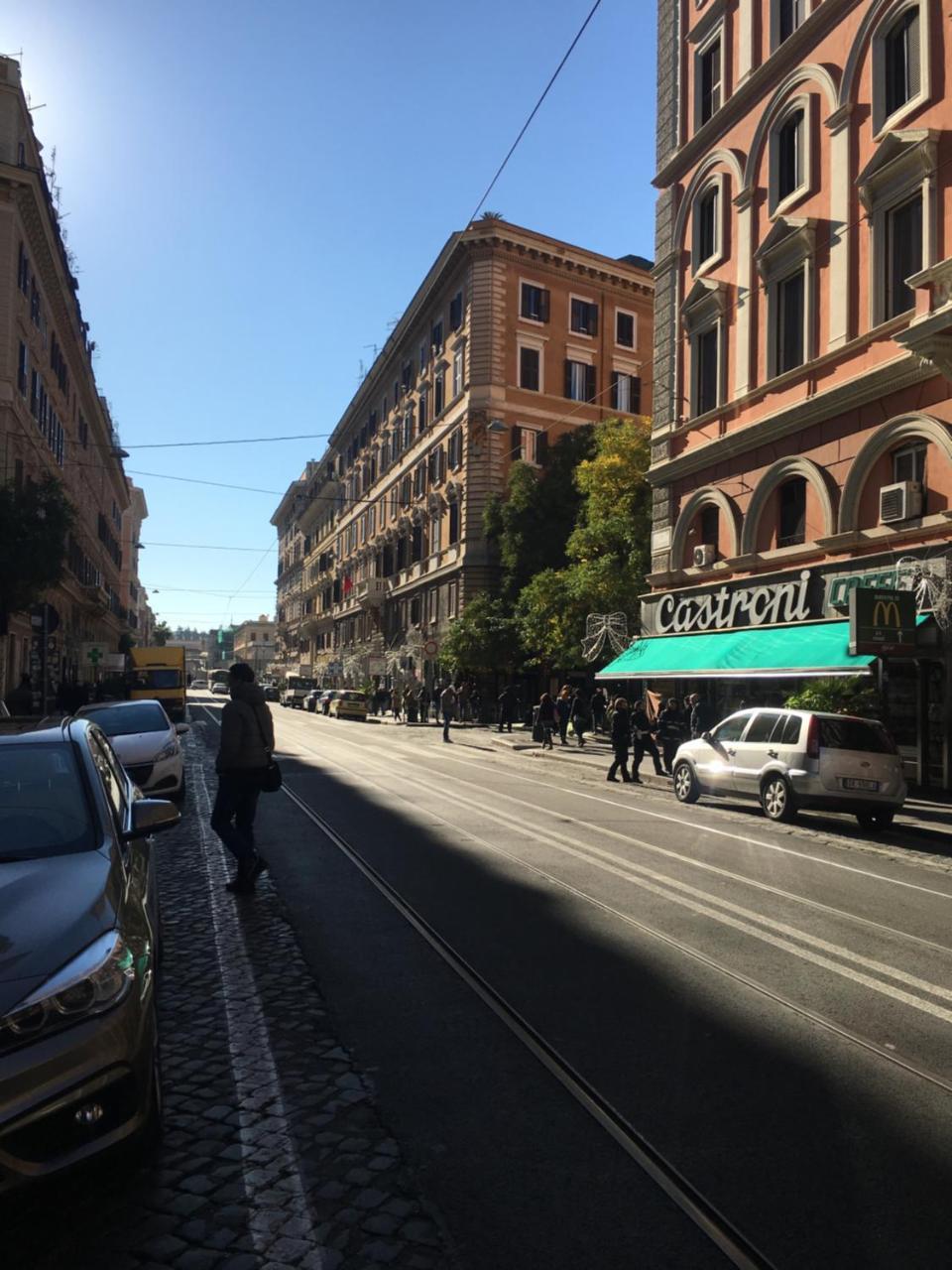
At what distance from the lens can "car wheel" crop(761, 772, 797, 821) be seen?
1407cm

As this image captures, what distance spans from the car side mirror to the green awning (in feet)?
46.4

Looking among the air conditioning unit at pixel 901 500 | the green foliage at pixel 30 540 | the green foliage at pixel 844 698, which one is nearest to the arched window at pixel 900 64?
the air conditioning unit at pixel 901 500

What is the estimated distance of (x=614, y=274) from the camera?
4909 centimetres

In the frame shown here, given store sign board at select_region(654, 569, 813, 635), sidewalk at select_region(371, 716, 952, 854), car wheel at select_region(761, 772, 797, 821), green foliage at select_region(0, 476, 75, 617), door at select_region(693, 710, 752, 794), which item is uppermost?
green foliage at select_region(0, 476, 75, 617)

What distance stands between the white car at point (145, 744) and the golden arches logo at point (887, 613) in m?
10.9

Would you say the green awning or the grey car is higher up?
the green awning

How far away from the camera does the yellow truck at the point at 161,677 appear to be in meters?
32.9

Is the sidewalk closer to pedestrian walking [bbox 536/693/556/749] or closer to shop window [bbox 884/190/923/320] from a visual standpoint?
pedestrian walking [bbox 536/693/556/749]

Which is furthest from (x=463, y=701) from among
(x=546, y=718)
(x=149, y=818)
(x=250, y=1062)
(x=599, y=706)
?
(x=250, y=1062)

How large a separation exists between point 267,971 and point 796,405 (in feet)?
59.2

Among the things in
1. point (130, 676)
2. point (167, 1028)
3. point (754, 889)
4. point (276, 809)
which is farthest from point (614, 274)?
point (167, 1028)

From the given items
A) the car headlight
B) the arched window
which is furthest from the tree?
the car headlight

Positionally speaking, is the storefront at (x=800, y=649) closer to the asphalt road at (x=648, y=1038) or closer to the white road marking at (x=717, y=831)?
the white road marking at (x=717, y=831)

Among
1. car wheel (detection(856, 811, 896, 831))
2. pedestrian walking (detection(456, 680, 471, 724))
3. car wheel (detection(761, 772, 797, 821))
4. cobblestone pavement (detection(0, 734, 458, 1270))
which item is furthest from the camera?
pedestrian walking (detection(456, 680, 471, 724))
